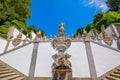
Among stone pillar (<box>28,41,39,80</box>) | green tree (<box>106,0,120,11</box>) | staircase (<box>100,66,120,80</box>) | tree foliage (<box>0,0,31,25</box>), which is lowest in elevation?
staircase (<box>100,66,120,80</box>)

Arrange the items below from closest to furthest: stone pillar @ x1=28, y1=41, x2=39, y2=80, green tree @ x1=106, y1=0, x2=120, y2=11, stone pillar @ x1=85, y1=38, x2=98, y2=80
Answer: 1. stone pillar @ x1=85, y1=38, x2=98, y2=80
2. stone pillar @ x1=28, y1=41, x2=39, y2=80
3. green tree @ x1=106, y1=0, x2=120, y2=11

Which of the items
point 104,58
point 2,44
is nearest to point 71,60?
point 104,58

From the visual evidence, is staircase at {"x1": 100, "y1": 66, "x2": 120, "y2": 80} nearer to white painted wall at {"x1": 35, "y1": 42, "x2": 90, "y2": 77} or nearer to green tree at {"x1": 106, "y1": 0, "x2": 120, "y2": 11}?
white painted wall at {"x1": 35, "y1": 42, "x2": 90, "y2": 77}

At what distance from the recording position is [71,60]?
9422 mm

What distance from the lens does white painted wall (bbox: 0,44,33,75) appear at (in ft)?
30.6

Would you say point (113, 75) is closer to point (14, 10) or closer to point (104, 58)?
point (104, 58)

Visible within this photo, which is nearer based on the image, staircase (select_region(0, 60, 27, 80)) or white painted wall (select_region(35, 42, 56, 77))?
staircase (select_region(0, 60, 27, 80))

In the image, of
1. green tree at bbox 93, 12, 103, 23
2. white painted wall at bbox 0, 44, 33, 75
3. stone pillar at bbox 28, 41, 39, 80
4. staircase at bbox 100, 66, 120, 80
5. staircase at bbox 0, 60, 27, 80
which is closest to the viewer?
staircase at bbox 0, 60, 27, 80

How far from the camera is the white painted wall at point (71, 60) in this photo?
893 centimetres

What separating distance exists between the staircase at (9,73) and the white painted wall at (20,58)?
217 mm

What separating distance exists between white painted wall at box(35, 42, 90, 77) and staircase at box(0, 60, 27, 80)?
2.90ft

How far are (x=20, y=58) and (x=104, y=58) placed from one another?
4.84 meters

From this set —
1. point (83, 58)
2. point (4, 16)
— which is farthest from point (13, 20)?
point (83, 58)

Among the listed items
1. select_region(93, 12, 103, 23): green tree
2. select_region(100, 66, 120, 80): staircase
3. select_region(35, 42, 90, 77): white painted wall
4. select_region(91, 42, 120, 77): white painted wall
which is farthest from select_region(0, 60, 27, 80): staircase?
select_region(93, 12, 103, 23): green tree
